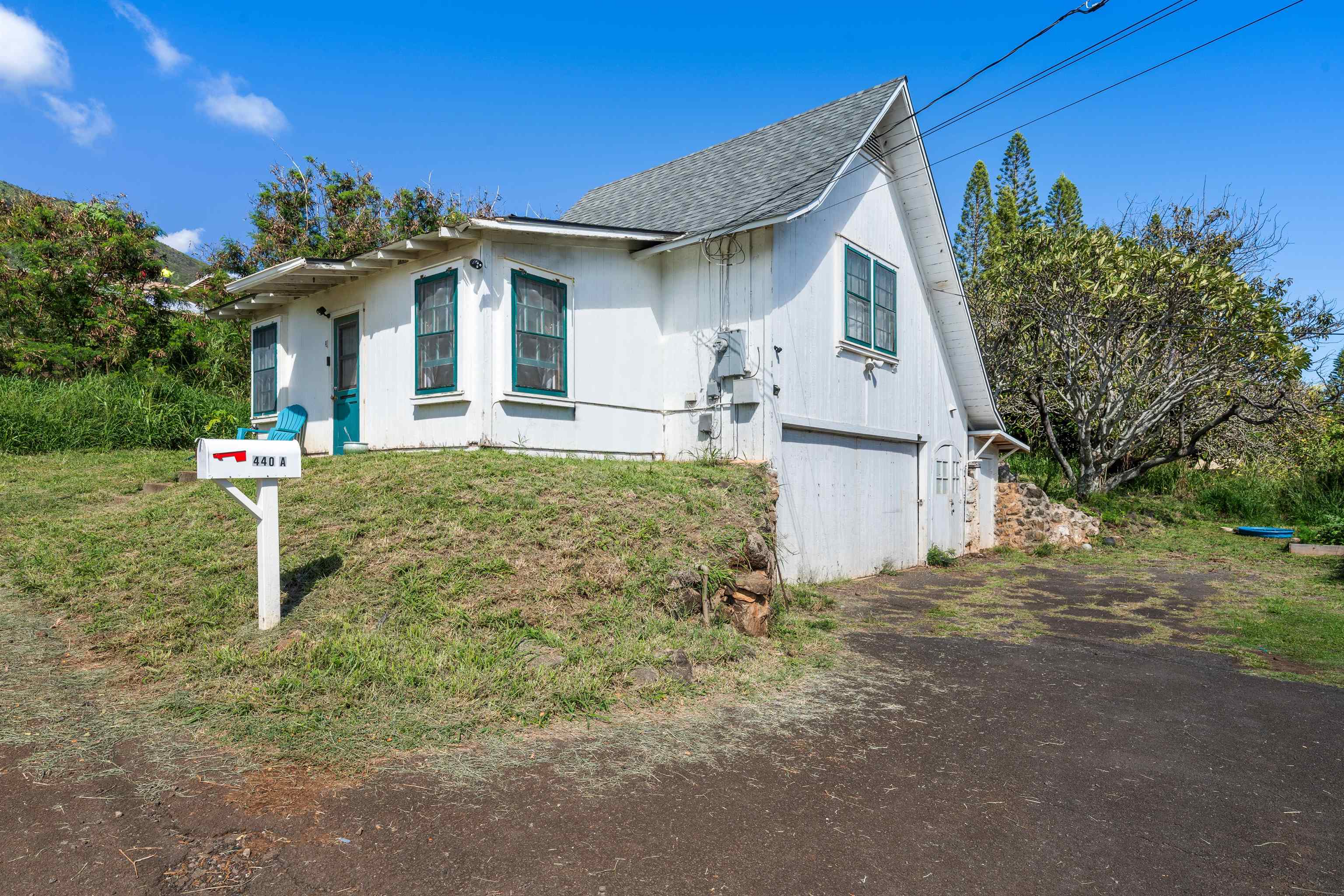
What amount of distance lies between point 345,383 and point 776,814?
33.5ft

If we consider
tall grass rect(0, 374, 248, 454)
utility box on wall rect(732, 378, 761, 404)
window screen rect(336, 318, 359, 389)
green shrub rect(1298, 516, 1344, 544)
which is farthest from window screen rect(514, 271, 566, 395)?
green shrub rect(1298, 516, 1344, 544)

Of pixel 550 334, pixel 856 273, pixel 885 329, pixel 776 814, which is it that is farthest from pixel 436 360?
pixel 776 814

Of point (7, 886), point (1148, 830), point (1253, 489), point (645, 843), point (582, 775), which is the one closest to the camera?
point (7, 886)

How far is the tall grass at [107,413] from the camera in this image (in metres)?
12.4

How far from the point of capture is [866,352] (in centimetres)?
1145

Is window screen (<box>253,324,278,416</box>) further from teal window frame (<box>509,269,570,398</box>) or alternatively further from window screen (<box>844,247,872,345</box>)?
window screen (<box>844,247,872,345</box>)

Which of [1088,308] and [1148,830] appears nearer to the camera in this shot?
[1148,830]

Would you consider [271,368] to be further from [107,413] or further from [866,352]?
[866,352]

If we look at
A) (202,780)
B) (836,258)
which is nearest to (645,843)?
(202,780)

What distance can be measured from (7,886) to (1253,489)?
2530 centimetres

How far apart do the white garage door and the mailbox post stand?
5.95 metres

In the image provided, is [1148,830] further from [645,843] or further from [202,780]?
[202,780]

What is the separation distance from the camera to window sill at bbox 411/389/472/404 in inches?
368

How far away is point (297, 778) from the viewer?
3586 millimetres
